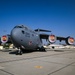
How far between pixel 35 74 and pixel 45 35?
55.2 ft

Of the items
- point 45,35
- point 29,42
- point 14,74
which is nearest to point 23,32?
point 29,42

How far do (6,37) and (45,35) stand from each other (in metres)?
7.28

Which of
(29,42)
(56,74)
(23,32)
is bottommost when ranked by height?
(56,74)

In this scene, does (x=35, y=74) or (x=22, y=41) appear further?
(x=22, y=41)

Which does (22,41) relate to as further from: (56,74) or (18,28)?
(56,74)

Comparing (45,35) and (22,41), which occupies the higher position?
(45,35)

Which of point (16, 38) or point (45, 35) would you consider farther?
point (45, 35)

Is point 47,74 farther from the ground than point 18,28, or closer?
closer

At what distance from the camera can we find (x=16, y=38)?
13500mm

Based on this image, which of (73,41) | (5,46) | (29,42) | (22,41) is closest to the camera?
(22,41)

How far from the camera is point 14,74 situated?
511 centimetres

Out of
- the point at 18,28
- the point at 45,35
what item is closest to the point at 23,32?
the point at 18,28

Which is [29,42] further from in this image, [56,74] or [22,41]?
[56,74]

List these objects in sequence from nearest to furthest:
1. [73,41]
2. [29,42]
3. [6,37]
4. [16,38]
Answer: [16,38]
[29,42]
[6,37]
[73,41]
